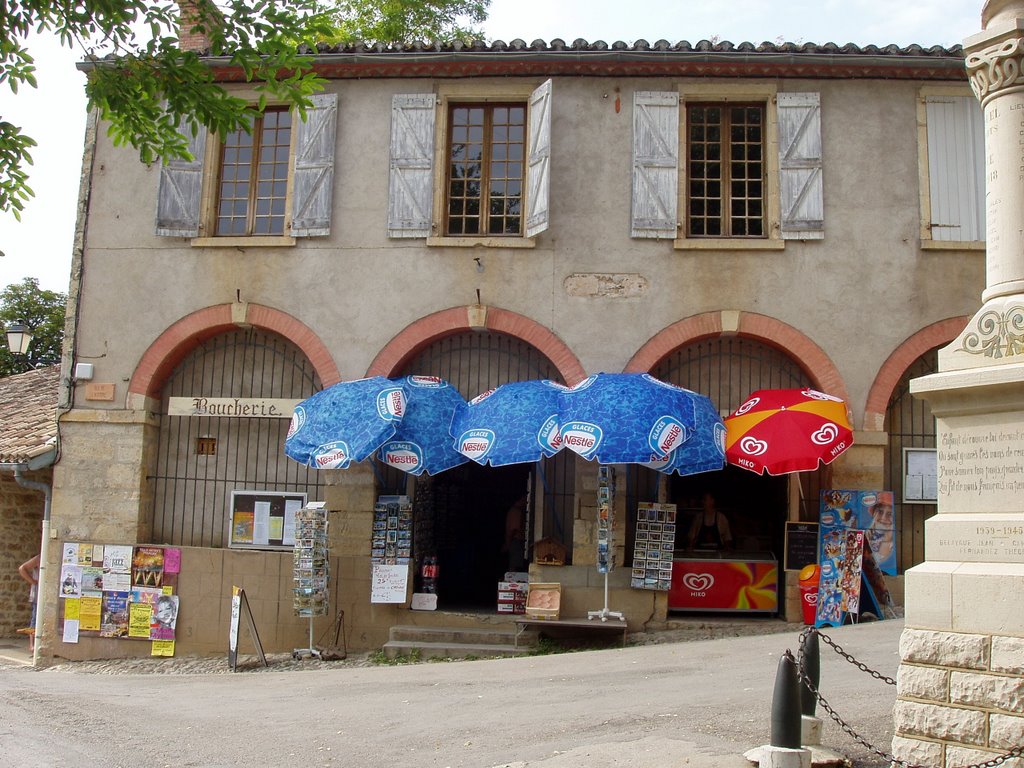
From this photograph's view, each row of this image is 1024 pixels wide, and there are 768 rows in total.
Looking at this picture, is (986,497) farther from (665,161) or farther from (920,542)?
(665,161)

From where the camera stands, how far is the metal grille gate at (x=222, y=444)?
13516 millimetres

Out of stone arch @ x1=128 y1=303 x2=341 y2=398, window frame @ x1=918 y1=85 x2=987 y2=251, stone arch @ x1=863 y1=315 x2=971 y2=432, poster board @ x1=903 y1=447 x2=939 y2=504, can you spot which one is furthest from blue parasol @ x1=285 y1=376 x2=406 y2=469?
window frame @ x1=918 y1=85 x2=987 y2=251

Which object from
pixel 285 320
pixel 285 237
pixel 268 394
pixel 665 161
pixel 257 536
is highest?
pixel 665 161

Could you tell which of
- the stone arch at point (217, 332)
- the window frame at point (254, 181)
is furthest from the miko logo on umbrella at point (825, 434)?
the window frame at point (254, 181)

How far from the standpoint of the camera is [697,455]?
11008 millimetres

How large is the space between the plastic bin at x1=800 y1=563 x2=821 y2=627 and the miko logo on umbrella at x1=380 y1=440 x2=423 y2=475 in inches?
179

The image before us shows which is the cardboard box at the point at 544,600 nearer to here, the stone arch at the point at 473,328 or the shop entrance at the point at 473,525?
the shop entrance at the point at 473,525

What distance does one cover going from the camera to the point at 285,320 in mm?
13234

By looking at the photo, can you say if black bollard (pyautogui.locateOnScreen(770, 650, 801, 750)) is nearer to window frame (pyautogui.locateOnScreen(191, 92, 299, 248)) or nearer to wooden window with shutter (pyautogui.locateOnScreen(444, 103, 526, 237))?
wooden window with shutter (pyautogui.locateOnScreen(444, 103, 526, 237))

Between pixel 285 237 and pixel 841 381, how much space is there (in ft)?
23.1

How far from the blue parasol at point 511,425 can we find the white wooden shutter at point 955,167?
511cm

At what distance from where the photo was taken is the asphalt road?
7.05 m

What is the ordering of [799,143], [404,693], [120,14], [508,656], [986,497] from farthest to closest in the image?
1. [799,143]
2. [508,656]
3. [404,693]
4. [120,14]
5. [986,497]

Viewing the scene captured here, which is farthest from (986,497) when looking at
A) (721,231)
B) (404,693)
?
(721,231)
